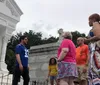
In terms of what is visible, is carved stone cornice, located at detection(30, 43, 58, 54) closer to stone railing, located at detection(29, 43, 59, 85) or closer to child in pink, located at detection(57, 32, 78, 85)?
stone railing, located at detection(29, 43, 59, 85)

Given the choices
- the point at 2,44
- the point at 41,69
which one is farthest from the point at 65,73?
the point at 2,44

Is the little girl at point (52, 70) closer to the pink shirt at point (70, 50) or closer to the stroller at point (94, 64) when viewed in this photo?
the pink shirt at point (70, 50)

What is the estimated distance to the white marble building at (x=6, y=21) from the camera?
54.2 ft

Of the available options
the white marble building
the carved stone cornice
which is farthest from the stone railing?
the white marble building

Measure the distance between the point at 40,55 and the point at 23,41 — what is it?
25.0ft

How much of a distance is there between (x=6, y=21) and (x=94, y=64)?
12.6 meters

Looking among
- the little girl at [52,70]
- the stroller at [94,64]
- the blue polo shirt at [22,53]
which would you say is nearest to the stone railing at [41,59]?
the little girl at [52,70]

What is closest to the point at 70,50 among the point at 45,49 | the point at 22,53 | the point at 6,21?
the point at 22,53

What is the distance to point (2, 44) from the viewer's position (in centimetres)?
1689

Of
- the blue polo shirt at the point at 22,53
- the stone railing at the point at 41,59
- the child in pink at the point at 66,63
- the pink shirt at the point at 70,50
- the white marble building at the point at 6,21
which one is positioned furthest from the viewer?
the white marble building at the point at 6,21

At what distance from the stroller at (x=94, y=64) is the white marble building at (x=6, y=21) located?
11.7 m

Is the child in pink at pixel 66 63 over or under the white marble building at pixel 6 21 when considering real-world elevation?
under

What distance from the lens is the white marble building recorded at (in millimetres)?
16517

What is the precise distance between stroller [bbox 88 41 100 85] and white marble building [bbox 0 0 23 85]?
38.3 feet
